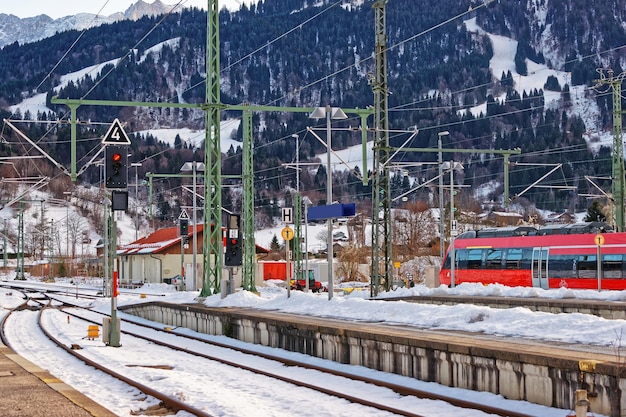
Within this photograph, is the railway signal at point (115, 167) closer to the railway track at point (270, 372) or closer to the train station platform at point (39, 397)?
the railway track at point (270, 372)

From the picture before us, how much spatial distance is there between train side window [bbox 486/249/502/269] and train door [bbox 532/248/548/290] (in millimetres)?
2680

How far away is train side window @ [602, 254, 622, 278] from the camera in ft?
122

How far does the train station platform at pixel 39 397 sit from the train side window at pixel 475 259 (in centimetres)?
3140

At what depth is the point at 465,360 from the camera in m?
15.1

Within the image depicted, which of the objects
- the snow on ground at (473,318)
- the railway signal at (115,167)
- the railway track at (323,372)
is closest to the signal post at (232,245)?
the snow on ground at (473,318)

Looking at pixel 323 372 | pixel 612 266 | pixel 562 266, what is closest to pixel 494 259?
pixel 562 266

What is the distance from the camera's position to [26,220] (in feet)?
645

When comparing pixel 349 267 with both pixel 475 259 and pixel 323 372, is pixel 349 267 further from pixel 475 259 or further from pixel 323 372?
pixel 323 372

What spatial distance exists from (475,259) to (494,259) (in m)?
1.79

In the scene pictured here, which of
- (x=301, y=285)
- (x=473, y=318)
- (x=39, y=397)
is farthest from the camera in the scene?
(x=301, y=285)

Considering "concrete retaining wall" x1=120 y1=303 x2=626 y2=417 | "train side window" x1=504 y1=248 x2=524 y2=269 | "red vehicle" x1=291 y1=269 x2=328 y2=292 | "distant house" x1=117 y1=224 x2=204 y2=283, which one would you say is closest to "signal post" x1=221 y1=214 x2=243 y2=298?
"concrete retaining wall" x1=120 y1=303 x2=626 y2=417

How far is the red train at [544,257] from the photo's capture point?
123 ft

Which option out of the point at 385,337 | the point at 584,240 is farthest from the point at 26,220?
the point at 385,337

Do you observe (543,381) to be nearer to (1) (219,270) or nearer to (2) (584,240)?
(1) (219,270)
